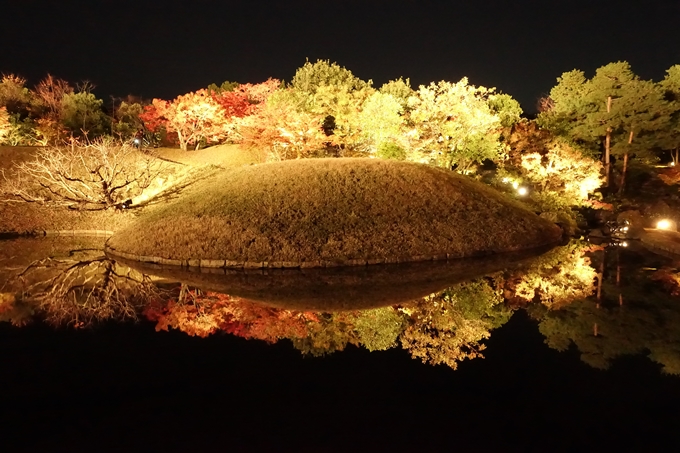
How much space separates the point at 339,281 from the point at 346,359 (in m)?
5.50

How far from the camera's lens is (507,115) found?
30.1 metres

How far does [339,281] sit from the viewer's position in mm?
13773

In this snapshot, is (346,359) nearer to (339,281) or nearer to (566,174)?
(339,281)

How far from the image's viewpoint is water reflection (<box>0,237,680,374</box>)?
30.2 feet

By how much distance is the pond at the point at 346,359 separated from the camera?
588cm

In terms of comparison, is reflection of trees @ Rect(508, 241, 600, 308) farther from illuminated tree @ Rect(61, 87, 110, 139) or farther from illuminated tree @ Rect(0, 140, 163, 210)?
illuminated tree @ Rect(61, 87, 110, 139)

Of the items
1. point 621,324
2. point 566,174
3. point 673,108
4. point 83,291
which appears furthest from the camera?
point 673,108

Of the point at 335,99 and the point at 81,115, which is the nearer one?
the point at 335,99

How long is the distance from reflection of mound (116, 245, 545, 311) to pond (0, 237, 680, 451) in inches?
3.6

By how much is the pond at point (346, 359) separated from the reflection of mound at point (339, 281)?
3.6 inches

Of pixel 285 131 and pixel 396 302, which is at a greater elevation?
pixel 285 131

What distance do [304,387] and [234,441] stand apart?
1.70 meters

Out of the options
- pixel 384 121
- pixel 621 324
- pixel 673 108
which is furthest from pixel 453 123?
pixel 621 324

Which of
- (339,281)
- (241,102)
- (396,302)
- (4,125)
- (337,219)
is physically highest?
(241,102)
